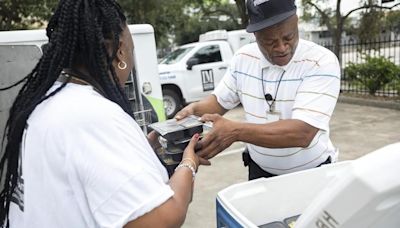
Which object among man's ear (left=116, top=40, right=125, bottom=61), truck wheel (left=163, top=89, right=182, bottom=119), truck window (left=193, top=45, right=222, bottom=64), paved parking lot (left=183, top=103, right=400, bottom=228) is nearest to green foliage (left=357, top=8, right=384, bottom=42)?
paved parking lot (left=183, top=103, right=400, bottom=228)

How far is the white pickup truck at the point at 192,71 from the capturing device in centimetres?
980

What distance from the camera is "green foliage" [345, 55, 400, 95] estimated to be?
9.35 meters

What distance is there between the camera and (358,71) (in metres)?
10.1

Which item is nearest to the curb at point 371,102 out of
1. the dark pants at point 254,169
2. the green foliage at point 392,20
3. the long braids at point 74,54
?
the green foliage at point 392,20

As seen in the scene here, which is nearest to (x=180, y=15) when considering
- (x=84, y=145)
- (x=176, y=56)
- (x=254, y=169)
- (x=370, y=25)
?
Result: (x=370, y=25)

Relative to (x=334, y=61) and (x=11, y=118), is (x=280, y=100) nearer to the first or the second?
(x=334, y=61)

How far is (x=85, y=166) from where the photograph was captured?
1.02 meters

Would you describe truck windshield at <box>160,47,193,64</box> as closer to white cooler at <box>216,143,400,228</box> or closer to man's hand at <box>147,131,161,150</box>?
man's hand at <box>147,131,161,150</box>

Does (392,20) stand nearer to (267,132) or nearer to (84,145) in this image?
(267,132)

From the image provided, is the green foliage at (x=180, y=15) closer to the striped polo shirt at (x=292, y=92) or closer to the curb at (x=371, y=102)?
the curb at (x=371, y=102)

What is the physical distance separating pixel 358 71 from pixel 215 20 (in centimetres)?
1970

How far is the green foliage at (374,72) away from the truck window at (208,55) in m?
3.20

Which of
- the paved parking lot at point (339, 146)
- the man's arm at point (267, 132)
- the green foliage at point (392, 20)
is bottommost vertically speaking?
the paved parking lot at point (339, 146)

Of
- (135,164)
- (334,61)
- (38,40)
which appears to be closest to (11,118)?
(135,164)
